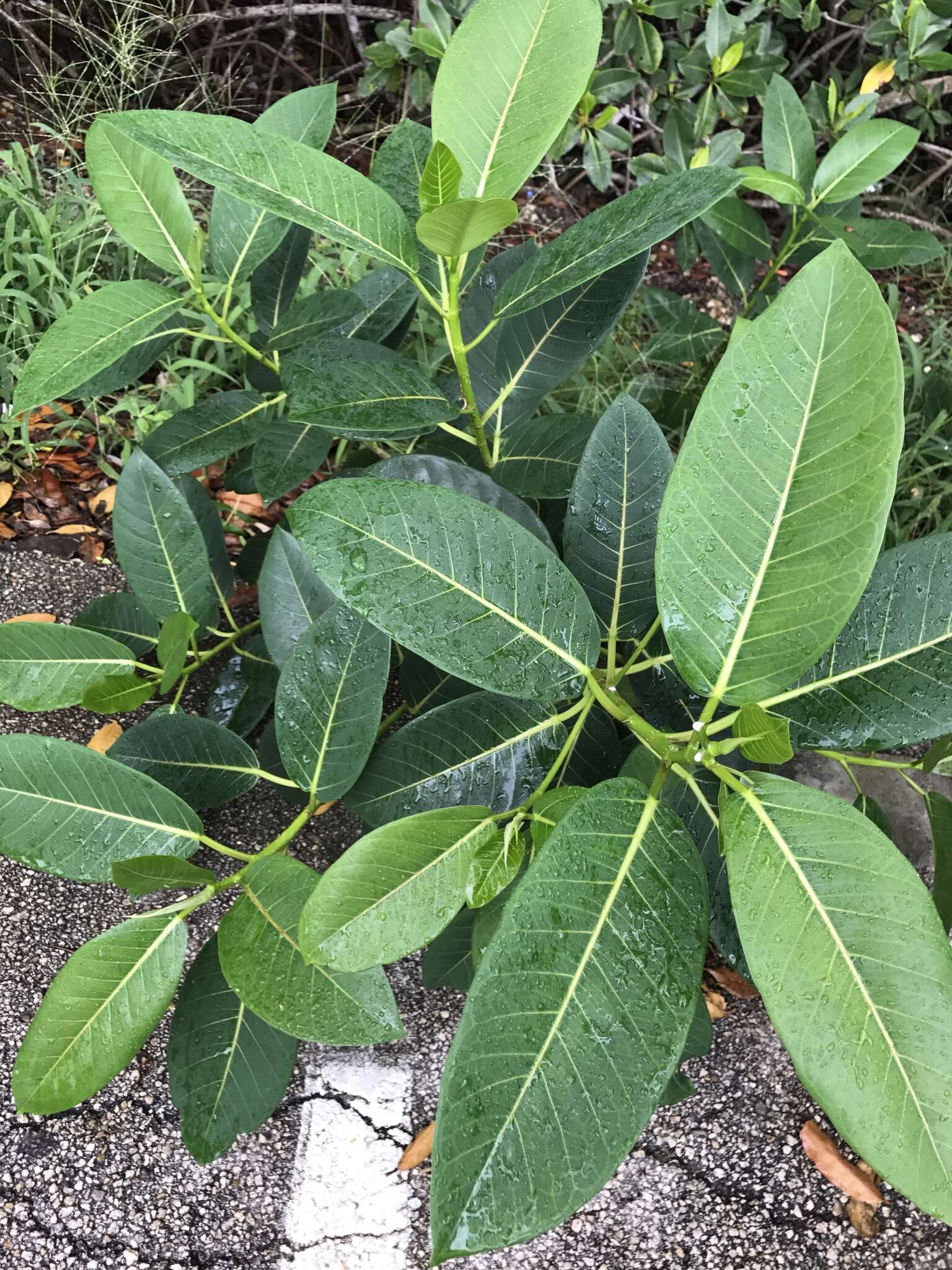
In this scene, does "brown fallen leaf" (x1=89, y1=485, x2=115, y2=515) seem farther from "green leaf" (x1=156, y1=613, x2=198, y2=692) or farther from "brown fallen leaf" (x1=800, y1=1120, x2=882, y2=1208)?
"brown fallen leaf" (x1=800, y1=1120, x2=882, y2=1208)

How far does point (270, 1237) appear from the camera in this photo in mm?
1156

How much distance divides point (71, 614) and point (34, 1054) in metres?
0.99

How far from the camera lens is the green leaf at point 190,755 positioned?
1.10 m

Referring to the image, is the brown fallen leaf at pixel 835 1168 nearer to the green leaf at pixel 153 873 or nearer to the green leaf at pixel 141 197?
the green leaf at pixel 153 873

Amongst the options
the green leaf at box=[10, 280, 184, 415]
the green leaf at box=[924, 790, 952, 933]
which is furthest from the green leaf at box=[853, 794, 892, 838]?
the green leaf at box=[10, 280, 184, 415]

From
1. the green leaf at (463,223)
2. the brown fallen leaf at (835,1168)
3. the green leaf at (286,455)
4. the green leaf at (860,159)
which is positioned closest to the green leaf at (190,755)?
the green leaf at (286,455)

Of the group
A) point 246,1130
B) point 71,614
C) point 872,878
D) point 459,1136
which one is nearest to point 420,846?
point 459,1136

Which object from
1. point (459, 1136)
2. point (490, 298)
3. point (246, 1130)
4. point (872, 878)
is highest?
point (490, 298)

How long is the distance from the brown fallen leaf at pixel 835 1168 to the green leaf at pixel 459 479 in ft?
3.05

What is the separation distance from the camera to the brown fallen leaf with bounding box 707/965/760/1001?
4.74ft

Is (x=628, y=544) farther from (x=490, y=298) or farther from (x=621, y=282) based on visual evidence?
(x=490, y=298)

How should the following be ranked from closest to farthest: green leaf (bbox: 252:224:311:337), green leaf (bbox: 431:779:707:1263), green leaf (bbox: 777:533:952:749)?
green leaf (bbox: 431:779:707:1263) → green leaf (bbox: 777:533:952:749) → green leaf (bbox: 252:224:311:337)

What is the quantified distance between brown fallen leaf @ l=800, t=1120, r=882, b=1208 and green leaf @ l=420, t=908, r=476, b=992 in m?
0.53

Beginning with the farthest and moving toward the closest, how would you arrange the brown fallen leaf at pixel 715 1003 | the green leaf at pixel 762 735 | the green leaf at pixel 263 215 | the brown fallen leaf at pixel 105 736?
the brown fallen leaf at pixel 105 736 < the brown fallen leaf at pixel 715 1003 < the green leaf at pixel 263 215 < the green leaf at pixel 762 735
